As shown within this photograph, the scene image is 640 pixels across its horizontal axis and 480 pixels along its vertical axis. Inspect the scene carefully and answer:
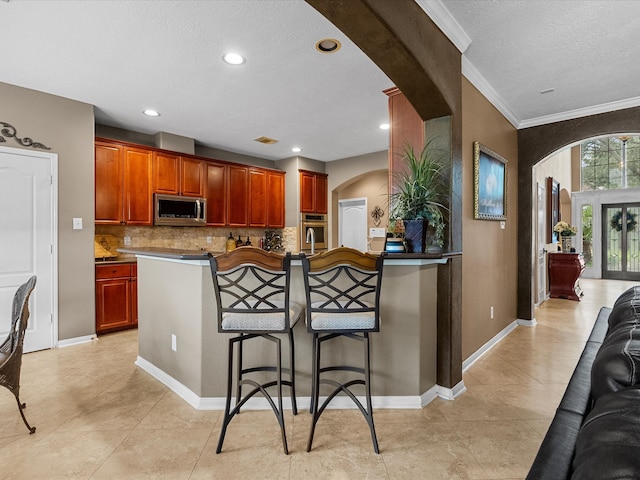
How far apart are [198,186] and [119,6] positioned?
3.18 meters

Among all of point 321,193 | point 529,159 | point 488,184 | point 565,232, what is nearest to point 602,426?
point 488,184

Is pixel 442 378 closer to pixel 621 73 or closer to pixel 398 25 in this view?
pixel 398 25

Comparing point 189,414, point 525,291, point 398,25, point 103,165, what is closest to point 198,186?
point 103,165

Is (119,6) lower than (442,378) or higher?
higher

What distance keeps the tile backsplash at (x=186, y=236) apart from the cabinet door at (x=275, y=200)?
32 cm

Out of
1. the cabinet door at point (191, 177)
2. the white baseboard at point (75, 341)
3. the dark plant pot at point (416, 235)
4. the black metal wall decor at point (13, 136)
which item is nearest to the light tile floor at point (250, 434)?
the white baseboard at point (75, 341)

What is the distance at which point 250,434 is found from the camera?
6.77 feet

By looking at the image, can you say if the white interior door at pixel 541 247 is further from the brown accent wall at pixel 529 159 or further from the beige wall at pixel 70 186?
the beige wall at pixel 70 186

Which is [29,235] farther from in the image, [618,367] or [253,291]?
[618,367]

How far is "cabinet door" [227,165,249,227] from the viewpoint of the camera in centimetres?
575

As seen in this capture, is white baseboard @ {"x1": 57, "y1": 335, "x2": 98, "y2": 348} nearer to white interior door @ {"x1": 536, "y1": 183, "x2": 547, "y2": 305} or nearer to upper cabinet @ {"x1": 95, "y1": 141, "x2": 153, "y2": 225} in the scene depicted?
upper cabinet @ {"x1": 95, "y1": 141, "x2": 153, "y2": 225}

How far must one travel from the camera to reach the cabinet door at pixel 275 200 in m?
6.34

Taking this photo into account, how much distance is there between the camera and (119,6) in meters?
2.23

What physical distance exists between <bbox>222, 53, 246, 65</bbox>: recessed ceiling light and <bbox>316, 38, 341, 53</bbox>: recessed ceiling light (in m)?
0.67
